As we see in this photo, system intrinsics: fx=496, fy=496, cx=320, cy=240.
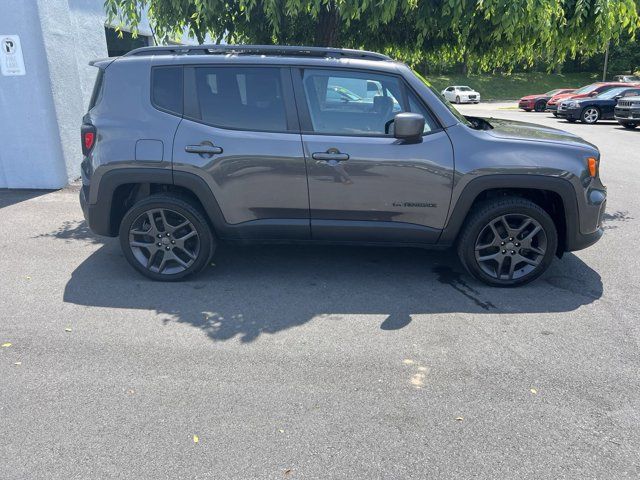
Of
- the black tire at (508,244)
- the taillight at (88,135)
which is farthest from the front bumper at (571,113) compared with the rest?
the taillight at (88,135)

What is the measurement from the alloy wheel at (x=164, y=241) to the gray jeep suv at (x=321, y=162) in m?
0.03

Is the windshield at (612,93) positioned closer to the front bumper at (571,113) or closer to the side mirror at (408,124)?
the front bumper at (571,113)

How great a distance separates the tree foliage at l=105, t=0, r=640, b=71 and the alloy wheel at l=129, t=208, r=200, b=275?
237 cm

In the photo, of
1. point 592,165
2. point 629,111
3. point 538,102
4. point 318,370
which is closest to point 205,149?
point 318,370

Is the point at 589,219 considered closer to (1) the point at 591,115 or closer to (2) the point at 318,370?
(2) the point at 318,370

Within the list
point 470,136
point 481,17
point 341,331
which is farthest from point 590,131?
point 341,331

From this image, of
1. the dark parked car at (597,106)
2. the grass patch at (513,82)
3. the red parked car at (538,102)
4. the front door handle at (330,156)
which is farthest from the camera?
the grass patch at (513,82)

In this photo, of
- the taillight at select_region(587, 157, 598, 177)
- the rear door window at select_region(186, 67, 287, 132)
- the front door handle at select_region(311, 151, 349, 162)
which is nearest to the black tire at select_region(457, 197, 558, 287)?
the taillight at select_region(587, 157, 598, 177)

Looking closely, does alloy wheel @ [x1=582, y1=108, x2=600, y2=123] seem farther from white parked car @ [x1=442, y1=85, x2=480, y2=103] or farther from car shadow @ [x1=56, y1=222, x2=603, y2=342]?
car shadow @ [x1=56, y1=222, x2=603, y2=342]

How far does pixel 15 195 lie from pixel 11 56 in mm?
1979

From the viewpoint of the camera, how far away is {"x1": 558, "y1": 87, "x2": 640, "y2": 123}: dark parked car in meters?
18.7

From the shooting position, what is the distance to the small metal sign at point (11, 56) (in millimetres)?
6984

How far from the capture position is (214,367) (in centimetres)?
314

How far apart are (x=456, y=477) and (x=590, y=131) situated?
1695 cm
